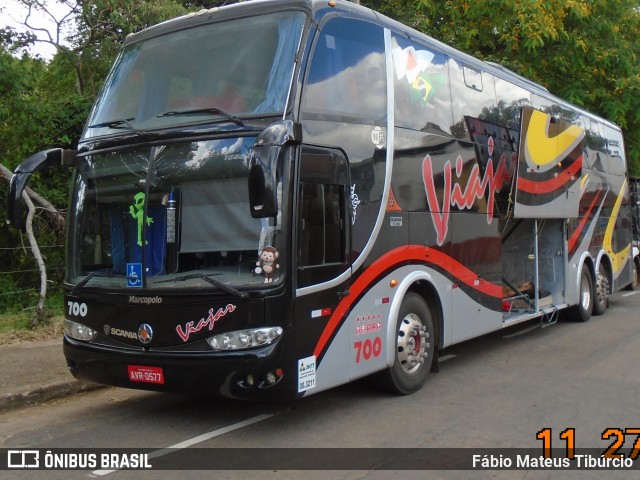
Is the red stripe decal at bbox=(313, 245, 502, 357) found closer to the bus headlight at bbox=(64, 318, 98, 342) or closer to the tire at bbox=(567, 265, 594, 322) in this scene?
the bus headlight at bbox=(64, 318, 98, 342)

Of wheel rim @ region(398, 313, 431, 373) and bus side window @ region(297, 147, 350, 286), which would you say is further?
wheel rim @ region(398, 313, 431, 373)

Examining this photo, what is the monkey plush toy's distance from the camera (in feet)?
17.6

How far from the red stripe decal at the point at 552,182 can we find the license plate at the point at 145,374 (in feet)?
19.7

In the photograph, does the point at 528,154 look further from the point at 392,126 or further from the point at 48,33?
the point at 48,33

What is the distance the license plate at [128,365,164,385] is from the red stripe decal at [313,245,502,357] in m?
1.32

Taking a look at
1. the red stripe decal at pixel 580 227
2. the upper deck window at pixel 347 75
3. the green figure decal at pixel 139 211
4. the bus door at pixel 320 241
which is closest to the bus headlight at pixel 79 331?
the green figure decal at pixel 139 211

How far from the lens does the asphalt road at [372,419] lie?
5391 mm

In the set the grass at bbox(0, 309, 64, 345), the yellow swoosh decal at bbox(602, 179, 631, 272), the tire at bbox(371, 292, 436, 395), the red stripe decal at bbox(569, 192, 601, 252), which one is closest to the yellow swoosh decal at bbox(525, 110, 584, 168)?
the red stripe decal at bbox(569, 192, 601, 252)

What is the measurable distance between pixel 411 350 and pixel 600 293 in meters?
7.46

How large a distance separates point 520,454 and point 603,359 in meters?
4.13

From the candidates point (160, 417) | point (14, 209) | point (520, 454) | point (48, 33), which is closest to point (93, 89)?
point (48, 33)

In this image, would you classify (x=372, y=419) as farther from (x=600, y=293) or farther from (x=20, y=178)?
(x=600, y=293)

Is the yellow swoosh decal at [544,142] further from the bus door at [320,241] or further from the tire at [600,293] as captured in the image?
the bus door at [320,241]

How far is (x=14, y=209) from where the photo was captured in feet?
20.1
